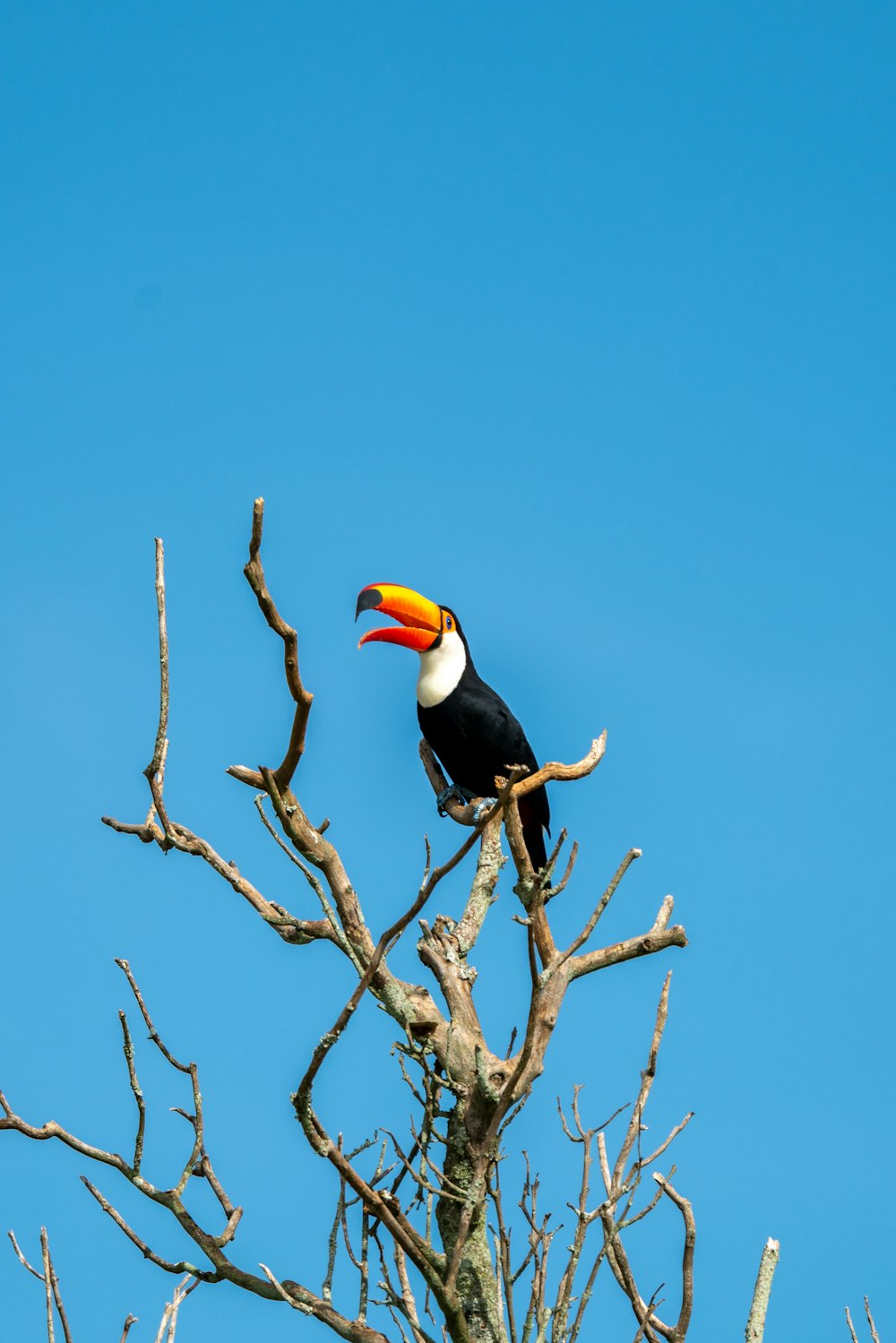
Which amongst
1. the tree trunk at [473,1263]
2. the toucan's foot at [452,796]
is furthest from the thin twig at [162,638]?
the toucan's foot at [452,796]

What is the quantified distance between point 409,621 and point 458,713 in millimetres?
554

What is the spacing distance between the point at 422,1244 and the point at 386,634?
3912 mm

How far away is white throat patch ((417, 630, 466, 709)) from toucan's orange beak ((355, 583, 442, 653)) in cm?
7

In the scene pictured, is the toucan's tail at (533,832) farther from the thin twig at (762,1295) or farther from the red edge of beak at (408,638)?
the thin twig at (762,1295)

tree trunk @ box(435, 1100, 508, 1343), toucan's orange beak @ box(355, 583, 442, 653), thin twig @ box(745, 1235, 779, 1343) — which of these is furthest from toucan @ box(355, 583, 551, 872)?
thin twig @ box(745, 1235, 779, 1343)

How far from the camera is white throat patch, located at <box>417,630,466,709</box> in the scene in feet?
24.1

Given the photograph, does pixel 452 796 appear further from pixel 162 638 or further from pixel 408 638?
pixel 162 638

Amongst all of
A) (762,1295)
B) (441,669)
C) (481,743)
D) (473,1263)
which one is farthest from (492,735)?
(762,1295)

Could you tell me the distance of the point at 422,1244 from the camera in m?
3.80

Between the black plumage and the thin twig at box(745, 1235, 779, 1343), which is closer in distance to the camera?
the thin twig at box(745, 1235, 779, 1343)

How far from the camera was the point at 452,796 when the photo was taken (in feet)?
23.2

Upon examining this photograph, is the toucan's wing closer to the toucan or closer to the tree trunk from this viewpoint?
the toucan

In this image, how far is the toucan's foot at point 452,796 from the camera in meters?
7.00

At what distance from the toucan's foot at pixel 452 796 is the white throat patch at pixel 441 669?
46 cm
